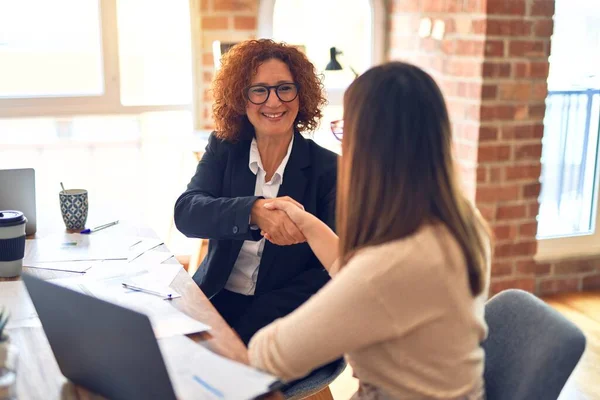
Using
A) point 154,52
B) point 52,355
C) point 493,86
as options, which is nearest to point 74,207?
point 52,355

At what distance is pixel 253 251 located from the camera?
2047mm

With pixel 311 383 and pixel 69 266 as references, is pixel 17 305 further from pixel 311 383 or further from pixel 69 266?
pixel 311 383

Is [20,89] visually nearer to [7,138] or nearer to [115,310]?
[7,138]

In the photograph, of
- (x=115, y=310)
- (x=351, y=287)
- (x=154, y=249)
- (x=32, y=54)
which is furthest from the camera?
(x=32, y=54)

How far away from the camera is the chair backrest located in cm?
126

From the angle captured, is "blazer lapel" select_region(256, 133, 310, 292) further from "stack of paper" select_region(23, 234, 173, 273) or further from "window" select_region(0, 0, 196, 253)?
"window" select_region(0, 0, 196, 253)

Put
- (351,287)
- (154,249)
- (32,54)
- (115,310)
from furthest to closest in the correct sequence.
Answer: (32,54)
(154,249)
(351,287)
(115,310)

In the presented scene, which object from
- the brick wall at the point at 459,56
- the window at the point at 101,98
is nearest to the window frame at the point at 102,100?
the window at the point at 101,98

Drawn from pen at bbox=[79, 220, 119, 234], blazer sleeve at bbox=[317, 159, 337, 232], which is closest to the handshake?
blazer sleeve at bbox=[317, 159, 337, 232]

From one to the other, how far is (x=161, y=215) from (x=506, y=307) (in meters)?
2.56

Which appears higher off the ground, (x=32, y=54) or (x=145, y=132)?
(x=32, y=54)

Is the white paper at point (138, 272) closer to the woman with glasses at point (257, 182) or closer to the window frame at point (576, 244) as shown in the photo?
the woman with glasses at point (257, 182)

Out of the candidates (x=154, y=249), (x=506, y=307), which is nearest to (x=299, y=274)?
(x=154, y=249)

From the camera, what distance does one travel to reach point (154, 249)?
192cm
